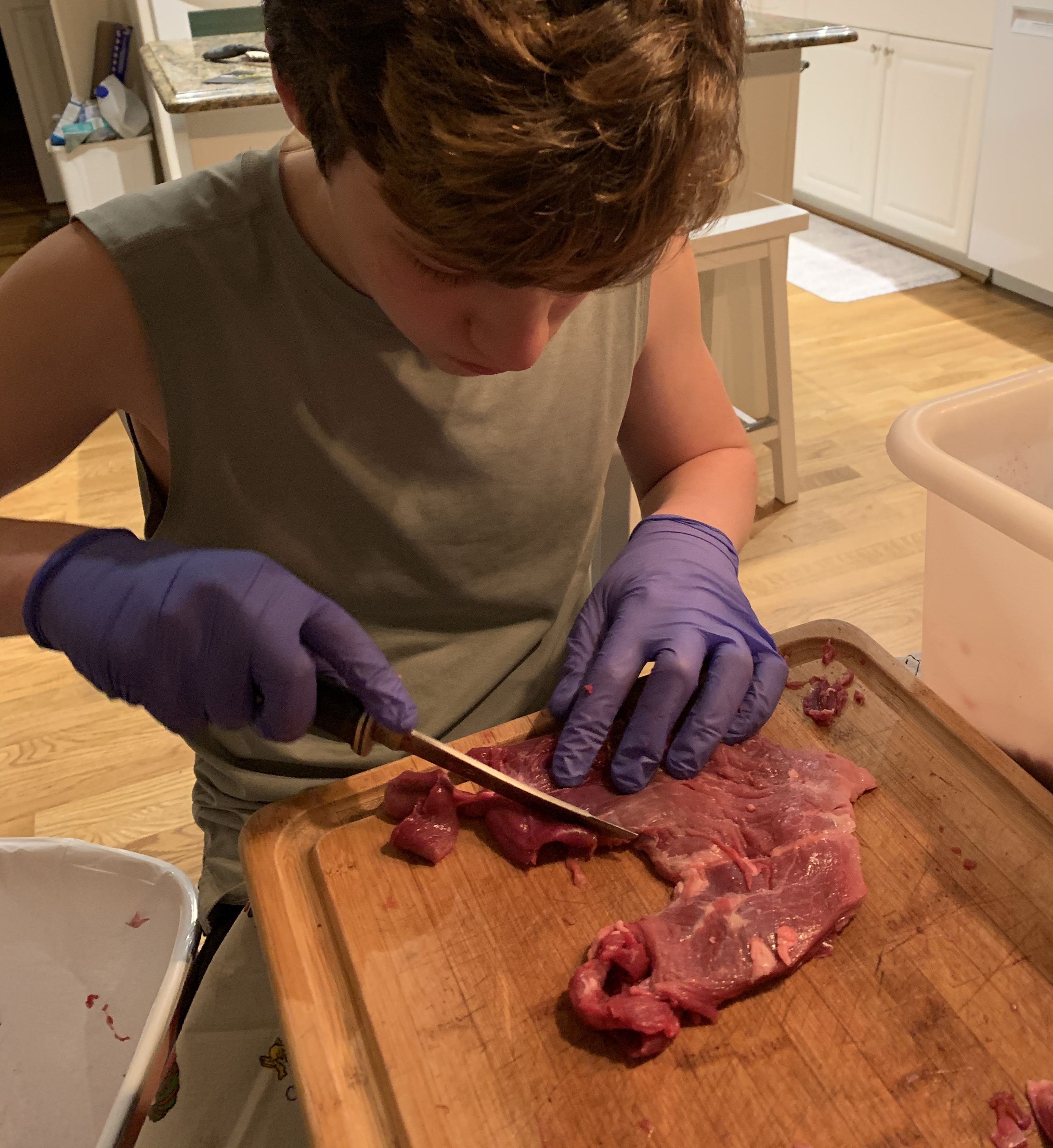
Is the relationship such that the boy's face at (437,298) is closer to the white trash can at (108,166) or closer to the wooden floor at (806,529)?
the wooden floor at (806,529)

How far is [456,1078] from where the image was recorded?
0.79 metres

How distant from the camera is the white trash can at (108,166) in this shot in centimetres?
390

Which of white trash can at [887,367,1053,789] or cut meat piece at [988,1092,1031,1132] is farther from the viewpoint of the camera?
white trash can at [887,367,1053,789]

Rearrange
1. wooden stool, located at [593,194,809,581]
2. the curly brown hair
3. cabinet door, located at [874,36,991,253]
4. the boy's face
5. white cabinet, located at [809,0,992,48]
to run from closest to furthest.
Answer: the curly brown hair, the boy's face, wooden stool, located at [593,194,809,581], white cabinet, located at [809,0,992,48], cabinet door, located at [874,36,991,253]

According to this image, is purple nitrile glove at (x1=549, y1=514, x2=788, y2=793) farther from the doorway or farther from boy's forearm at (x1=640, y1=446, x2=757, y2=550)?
the doorway

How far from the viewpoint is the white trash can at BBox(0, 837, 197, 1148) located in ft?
4.06

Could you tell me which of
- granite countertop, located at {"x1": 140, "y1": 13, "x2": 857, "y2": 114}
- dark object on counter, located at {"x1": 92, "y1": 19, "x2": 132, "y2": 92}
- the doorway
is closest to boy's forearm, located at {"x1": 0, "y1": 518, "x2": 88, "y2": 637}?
granite countertop, located at {"x1": 140, "y1": 13, "x2": 857, "y2": 114}

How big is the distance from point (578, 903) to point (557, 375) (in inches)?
21.7

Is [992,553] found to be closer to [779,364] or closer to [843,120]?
[779,364]

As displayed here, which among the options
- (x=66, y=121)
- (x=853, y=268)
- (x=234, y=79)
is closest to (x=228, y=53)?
(x=234, y=79)

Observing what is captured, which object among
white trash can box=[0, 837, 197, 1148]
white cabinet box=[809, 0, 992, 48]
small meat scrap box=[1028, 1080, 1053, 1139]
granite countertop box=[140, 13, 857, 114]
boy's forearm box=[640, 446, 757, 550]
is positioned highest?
granite countertop box=[140, 13, 857, 114]

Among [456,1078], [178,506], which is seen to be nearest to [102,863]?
[178,506]

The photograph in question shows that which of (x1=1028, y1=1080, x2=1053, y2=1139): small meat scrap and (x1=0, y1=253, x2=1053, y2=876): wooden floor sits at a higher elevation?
(x1=1028, y1=1080, x2=1053, y2=1139): small meat scrap

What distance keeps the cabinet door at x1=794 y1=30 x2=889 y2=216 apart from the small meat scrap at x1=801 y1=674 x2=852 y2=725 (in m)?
3.89
